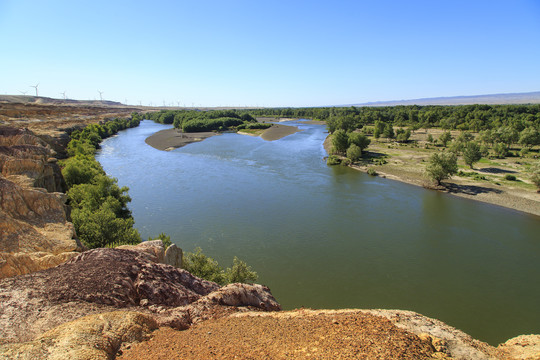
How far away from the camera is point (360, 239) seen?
26.8 metres

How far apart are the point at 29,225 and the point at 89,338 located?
1108 centimetres

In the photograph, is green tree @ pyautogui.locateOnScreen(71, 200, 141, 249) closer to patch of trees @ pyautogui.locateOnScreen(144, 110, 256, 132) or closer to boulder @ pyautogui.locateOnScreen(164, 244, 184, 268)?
boulder @ pyautogui.locateOnScreen(164, 244, 184, 268)

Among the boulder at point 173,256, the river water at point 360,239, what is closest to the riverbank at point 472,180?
the river water at point 360,239

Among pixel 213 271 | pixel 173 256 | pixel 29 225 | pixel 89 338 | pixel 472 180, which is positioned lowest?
pixel 213 271

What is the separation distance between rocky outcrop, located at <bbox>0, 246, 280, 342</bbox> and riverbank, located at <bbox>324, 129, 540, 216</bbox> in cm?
3878

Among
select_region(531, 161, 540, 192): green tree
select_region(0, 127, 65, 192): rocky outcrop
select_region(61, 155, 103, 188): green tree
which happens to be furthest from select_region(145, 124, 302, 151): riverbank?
select_region(531, 161, 540, 192): green tree

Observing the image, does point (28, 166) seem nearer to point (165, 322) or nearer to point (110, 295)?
point (110, 295)

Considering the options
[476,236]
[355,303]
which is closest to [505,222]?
[476,236]

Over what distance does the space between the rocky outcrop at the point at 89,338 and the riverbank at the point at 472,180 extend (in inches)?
1677

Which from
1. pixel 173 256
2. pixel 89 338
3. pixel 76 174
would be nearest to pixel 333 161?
pixel 76 174

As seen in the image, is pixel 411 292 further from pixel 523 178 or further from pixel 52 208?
pixel 523 178

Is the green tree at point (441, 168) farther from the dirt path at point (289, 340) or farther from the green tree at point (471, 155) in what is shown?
the dirt path at point (289, 340)

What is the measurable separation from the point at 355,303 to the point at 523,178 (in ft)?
142

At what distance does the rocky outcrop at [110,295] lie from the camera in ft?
28.7
